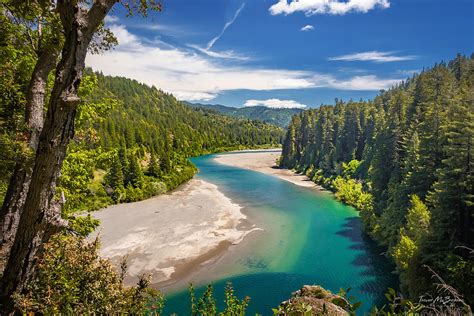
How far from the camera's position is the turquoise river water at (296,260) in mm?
24969

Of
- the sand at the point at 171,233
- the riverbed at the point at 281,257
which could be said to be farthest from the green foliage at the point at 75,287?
the riverbed at the point at 281,257

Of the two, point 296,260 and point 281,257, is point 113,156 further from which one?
point 296,260

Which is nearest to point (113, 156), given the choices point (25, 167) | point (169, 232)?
point (25, 167)

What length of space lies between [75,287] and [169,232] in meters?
32.5

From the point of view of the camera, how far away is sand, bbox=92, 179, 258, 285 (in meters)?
29.5

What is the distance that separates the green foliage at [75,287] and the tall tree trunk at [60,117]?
719 mm

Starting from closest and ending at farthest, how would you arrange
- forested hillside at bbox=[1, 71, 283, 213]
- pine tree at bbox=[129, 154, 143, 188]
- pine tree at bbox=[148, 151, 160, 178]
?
forested hillside at bbox=[1, 71, 283, 213], pine tree at bbox=[129, 154, 143, 188], pine tree at bbox=[148, 151, 160, 178]

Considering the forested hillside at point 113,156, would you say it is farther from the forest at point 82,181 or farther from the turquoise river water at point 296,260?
the turquoise river water at point 296,260

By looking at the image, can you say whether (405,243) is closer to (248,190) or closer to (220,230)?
(220,230)

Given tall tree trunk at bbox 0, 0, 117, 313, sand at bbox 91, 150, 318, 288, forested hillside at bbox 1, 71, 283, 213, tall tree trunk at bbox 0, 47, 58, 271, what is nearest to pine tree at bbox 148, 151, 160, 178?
forested hillside at bbox 1, 71, 283, 213

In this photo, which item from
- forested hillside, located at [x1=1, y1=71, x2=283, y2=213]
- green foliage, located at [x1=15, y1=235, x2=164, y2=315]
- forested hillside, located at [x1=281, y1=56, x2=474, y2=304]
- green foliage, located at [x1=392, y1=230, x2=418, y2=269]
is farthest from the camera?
green foliage, located at [x1=392, y1=230, x2=418, y2=269]

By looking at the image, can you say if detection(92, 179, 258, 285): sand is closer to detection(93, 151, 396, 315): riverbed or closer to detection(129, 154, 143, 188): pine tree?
detection(93, 151, 396, 315): riverbed

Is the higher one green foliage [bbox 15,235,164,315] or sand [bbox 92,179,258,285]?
green foliage [bbox 15,235,164,315]

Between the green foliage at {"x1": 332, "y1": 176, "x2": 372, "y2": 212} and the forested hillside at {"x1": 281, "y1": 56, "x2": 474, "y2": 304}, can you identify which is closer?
the forested hillside at {"x1": 281, "y1": 56, "x2": 474, "y2": 304}
